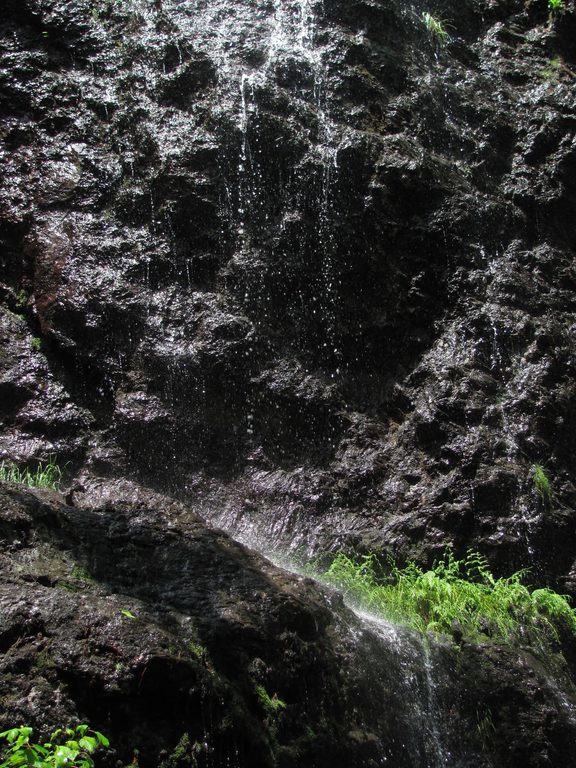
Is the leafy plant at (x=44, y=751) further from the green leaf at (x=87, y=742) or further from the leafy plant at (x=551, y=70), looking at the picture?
the leafy plant at (x=551, y=70)

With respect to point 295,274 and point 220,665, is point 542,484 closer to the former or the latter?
point 295,274

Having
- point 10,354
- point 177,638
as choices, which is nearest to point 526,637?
point 177,638

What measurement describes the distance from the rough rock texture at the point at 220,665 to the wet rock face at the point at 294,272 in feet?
4.33

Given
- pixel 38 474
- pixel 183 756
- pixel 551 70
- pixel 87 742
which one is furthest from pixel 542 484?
pixel 551 70

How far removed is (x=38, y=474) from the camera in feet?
19.2

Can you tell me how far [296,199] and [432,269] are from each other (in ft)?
5.12

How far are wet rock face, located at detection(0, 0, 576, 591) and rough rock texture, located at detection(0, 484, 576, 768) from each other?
4.33 ft

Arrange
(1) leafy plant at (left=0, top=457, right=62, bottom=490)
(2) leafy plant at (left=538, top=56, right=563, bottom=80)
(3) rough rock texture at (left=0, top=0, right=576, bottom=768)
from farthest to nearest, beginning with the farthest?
(2) leafy plant at (left=538, top=56, right=563, bottom=80) → (3) rough rock texture at (left=0, top=0, right=576, bottom=768) → (1) leafy plant at (left=0, top=457, right=62, bottom=490)

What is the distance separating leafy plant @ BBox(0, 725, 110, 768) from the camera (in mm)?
2125

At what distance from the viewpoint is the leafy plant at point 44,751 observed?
212 cm

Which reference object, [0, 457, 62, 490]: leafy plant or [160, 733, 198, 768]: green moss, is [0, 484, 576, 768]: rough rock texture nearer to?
[160, 733, 198, 768]: green moss

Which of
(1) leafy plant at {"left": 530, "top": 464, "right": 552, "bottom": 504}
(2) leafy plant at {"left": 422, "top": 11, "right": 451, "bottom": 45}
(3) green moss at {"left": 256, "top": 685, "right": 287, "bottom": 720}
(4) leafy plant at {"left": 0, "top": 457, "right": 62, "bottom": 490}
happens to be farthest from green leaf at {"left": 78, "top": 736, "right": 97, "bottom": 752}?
(2) leafy plant at {"left": 422, "top": 11, "right": 451, "bottom": 45}

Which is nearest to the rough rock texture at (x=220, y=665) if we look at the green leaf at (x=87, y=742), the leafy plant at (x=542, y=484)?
the green leaf at (x=87, y=742)

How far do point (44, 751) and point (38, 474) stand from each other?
12.8 feet
